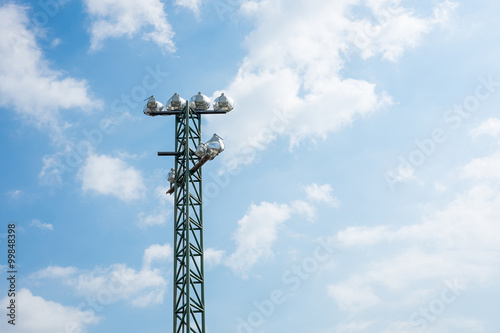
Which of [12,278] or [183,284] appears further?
[12,278]

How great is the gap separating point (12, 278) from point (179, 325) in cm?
736

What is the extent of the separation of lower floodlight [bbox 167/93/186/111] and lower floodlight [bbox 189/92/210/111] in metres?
0.37

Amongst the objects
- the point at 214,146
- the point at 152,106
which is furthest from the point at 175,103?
the point at 214,146

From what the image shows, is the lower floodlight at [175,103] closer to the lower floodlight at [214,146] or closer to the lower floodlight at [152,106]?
the lower floodlight at [152,106]

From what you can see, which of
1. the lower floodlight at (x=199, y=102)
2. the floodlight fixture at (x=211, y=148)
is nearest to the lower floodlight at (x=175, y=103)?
the lower floodlight at (x=199, y=102)

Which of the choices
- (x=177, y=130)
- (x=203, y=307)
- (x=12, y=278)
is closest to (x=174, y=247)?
(x=203, y=307)

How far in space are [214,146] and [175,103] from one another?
3.02m

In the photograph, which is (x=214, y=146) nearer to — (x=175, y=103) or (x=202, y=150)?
(x=202, y=150)

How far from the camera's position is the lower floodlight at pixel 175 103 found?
25636 mm

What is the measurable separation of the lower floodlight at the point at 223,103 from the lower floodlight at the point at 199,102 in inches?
15.2

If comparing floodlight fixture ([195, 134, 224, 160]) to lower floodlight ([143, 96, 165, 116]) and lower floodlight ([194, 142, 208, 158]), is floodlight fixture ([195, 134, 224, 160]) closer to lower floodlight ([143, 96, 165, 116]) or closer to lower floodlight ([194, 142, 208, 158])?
lower floodlight ([194, 142, 208, 158])

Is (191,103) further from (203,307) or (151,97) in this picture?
(203,307)

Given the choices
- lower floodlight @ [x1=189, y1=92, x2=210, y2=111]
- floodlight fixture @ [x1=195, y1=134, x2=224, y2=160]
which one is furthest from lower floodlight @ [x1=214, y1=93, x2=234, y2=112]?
floodlight fixture @ [x1=195, y1=134, x2=224, y2=160]

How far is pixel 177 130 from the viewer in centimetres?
2572
